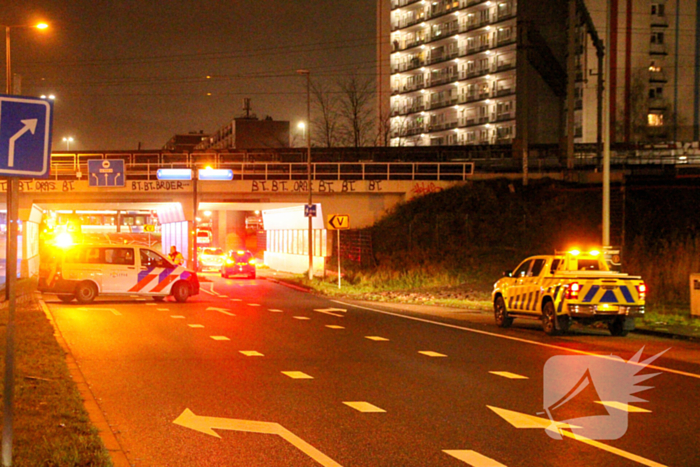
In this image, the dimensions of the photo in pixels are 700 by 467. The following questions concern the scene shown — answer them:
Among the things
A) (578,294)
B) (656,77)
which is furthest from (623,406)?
(656,77)

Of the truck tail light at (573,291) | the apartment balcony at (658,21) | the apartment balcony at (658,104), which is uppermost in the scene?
the apartment balcony at (658,21)

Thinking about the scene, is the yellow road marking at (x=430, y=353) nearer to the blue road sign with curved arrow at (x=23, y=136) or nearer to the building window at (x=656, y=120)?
the blue road sign with curved arrow at (x=23, y=136)

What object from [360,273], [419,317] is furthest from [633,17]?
[419,317]

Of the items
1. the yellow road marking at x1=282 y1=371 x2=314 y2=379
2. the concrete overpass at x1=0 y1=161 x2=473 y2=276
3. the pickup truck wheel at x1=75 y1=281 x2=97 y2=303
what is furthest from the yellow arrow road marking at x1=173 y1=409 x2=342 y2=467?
the concrete overpass at x1=0 y1=161 x2=473 y2=276

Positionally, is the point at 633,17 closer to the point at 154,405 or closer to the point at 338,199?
the point at 338,199

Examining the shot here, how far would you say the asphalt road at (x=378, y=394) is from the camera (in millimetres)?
7523

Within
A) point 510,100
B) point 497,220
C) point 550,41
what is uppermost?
point 550,41

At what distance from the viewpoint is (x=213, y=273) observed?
176ft

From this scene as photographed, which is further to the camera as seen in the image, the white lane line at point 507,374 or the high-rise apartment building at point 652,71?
the high-rise apartment building at point 652,71

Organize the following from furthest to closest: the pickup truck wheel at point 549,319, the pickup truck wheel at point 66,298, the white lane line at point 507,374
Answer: the pickup truck wheel at point 66,298 → the pickup truck wheel at point 549,319 → the white lane line at point 507,374

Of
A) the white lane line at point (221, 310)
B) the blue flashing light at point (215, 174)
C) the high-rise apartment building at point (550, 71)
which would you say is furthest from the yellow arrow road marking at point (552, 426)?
the high-rise apartment building at point (550, 71)

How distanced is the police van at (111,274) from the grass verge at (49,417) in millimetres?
11816

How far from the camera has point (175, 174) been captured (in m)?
47.8

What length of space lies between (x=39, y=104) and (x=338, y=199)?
139ft
